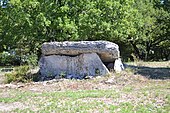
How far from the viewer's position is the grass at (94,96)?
6.81 metres

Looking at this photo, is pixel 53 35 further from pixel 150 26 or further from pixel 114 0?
pixel 150 26

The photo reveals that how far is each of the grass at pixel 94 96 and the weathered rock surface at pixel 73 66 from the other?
0.82 m

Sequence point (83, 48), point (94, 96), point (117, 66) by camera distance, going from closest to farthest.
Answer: point (94, 96) < point (83, 48) < point (117, 66)

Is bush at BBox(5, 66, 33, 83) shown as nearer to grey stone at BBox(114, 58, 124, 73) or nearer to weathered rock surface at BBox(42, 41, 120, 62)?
weathered rock surface at BBox(42, 41, 120, 62)

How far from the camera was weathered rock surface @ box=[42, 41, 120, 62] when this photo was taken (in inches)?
456

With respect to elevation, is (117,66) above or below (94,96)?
above

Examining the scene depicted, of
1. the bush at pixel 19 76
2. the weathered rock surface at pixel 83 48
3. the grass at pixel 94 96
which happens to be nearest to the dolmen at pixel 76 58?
the weathered rock surface at pixel 83 48

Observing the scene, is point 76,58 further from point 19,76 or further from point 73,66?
point 19,76

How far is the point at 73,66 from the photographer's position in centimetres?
1187

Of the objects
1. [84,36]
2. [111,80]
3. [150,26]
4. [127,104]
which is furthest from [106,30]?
[127,104]

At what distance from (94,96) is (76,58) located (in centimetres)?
405

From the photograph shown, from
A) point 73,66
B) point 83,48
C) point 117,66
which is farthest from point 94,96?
point 117,66

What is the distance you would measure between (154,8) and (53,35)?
46.2 ft

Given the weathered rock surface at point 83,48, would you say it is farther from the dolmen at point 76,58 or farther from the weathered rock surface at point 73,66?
the weathered rock surface at point 73,66
